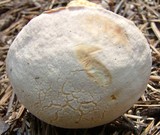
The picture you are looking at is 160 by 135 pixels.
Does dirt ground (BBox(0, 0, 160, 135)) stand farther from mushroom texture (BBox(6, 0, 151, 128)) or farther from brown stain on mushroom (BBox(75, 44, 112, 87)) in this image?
brown stain on mushroom (BBox(75, 44, 112, 87))

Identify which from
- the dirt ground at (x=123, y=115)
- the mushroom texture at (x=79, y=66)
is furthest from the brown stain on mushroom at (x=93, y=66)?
the dirt ground at (x=123, y=115)

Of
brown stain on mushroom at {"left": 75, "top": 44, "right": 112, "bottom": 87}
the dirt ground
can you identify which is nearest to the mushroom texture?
brown stain on mushroom at {"left": 75, "top": 44, "right": 112, "bottom": 87}

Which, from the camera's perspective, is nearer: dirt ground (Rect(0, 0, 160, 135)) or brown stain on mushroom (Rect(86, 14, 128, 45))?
brown stain on mushroom (Rect(86, 14, 128, 45))

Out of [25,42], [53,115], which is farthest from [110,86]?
[25,42]

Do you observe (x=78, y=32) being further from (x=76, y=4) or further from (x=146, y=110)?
(x=146, y=110)

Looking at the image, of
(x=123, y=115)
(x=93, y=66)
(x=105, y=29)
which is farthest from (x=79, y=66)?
(x=123, y=115)

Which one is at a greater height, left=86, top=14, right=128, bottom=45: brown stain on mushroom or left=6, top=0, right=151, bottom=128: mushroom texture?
left=86, top=14, right=128, bottom=45: brown stain on mushroom
